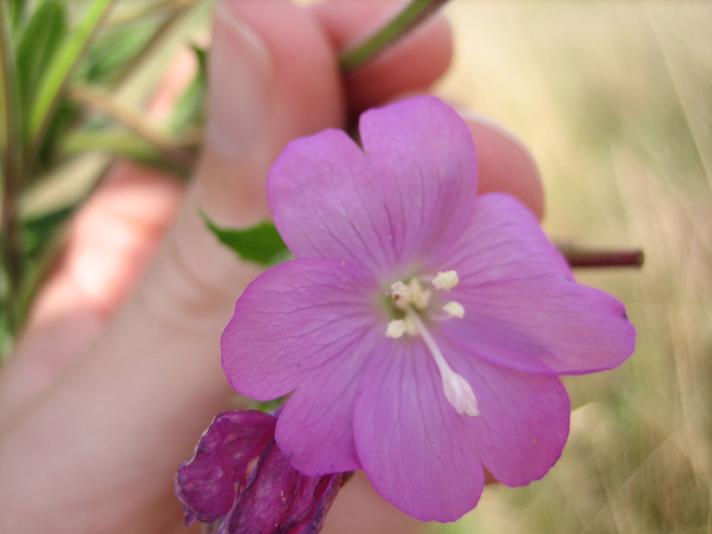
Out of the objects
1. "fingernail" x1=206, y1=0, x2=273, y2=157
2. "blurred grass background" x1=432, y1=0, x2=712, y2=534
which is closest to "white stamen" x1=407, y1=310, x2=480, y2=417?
"fingernail" x1=206, y1=0, x2=273, y2=157

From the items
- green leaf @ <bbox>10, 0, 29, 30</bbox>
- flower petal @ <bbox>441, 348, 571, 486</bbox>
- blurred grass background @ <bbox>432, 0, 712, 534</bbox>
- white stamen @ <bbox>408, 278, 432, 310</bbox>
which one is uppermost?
green leaf @ <bbox>10, 0, 29, 30</bbox>

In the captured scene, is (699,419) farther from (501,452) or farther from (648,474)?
(501,452)

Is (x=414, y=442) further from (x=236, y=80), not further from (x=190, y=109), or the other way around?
(x=190, y=109)

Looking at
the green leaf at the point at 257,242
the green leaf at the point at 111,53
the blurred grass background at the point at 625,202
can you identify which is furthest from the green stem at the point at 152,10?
the blurred grass background at the point at 625,202

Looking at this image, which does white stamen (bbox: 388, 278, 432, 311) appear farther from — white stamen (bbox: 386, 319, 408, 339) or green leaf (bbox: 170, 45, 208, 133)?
green leaf (bbox: 170, 45, 208, 133)

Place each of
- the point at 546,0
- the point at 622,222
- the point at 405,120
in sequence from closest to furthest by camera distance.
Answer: the point at 405,120 < the point at 622,222 < the point at 546,0

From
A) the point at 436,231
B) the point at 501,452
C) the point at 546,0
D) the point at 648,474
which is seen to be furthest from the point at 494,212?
the point at 546,0

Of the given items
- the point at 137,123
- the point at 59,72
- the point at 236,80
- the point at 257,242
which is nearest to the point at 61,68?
the point at 59,72

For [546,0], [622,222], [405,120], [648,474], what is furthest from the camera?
[546,0]
